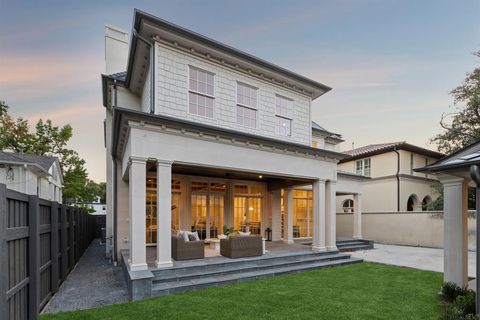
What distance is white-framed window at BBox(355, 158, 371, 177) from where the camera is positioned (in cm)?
2316

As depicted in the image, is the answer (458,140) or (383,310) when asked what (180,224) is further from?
(458,140)

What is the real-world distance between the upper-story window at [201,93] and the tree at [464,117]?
1587 centimetres

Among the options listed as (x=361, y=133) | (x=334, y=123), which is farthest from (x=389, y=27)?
(x=361, y=133)

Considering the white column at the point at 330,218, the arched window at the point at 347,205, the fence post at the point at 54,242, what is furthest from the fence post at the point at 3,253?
the arched window at the point at 347,205

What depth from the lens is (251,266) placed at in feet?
27.2

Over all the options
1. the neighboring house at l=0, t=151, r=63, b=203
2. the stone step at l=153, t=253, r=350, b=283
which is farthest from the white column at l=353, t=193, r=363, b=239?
the neighboring house at l=0, t=151, r=63, b=203

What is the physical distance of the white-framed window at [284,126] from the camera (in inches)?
422

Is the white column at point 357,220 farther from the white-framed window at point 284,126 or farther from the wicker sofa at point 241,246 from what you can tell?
the wicker sofa at point 241,246

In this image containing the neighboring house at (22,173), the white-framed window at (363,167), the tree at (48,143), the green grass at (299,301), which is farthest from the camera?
the tree at (48,143)

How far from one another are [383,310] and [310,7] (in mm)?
11828

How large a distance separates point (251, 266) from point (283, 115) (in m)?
5.62

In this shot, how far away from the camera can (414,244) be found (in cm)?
1648

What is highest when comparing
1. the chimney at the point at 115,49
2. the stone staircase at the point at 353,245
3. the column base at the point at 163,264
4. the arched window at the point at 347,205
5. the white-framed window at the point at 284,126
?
the chimney at the point at 115,49

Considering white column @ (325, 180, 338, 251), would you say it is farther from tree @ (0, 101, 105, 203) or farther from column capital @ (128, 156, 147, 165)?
tree @ (0, 101, 105, 203)
